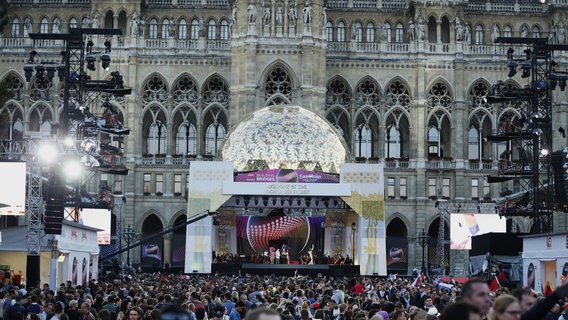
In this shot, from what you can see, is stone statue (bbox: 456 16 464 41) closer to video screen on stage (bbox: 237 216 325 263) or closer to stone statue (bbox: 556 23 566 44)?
stone statue (bbox: 556 23 566 44)

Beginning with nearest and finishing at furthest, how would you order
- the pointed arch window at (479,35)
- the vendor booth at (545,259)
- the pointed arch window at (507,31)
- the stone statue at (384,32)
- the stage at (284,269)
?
the vendor booth at (545,259), the stage at (284,269), the stone statue at (384,32), the pointed arch window at (479,35), the pointed arch window at (507,31)

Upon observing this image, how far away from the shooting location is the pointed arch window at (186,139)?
241 ft

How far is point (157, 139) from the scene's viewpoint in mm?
73188

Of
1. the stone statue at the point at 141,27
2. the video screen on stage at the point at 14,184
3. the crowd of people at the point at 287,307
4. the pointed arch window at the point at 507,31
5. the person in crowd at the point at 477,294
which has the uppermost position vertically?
the pointed arch window at the point at 507,31

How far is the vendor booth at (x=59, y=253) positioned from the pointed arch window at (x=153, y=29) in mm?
35126

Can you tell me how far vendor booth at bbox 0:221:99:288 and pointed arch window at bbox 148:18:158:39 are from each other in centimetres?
3513

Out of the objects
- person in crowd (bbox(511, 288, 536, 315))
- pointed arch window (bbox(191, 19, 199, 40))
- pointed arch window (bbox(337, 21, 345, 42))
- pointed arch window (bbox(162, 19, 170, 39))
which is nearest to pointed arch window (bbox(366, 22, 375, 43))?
pointed arch window (bbox(337, 21, 345, 42))

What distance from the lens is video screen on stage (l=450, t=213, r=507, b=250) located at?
57.6 meters

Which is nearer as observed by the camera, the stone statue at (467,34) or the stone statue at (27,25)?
the stone statue at (467,34)

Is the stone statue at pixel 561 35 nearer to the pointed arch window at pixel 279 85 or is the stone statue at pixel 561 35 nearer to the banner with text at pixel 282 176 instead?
the pointed arch window at pixel 279 85

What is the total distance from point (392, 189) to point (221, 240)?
15284 mm

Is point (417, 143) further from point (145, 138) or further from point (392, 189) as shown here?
point (145, 138)

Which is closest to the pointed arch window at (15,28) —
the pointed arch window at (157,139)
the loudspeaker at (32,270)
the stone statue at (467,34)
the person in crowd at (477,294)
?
the pointed arch window at (157,139)

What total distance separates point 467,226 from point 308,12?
1898 centimetres
